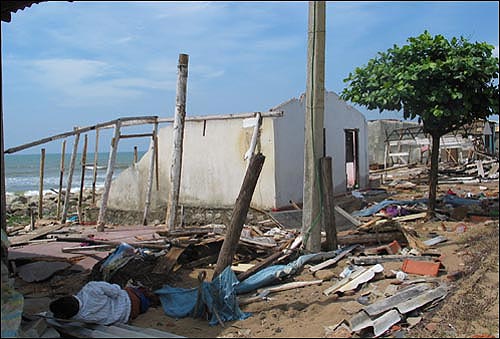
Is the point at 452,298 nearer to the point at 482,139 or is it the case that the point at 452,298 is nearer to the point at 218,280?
the point at 218,280

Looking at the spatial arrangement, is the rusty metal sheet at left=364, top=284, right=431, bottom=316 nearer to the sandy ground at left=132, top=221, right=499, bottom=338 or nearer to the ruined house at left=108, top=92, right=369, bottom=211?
the sandy ground at left=132, top=221, right=499, bottom=338

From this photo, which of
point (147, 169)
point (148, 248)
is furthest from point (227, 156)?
point (148, 248)

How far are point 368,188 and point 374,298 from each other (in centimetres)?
1259

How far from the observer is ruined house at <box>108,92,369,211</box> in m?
12.2

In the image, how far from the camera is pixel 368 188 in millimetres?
17766

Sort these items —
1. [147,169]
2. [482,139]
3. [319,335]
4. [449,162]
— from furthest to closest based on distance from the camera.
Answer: [449,162] < [482,139] < [147,169] < [319,335]

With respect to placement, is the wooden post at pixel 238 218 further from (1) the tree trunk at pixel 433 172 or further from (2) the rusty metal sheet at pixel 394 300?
(1) the tree trunk at pixel 433 172

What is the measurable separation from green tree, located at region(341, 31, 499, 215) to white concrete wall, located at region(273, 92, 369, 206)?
7.76 feet

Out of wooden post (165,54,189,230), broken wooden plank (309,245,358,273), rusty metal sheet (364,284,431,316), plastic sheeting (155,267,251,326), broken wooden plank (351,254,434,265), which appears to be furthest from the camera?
wooden post (165,54,189,230)

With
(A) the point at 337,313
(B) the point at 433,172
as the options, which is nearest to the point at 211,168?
(B) the point at 433,172

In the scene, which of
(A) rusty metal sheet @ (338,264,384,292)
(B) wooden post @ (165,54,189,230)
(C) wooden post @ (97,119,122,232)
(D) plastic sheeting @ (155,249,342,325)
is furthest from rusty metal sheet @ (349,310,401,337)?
(C) wooden post @ (97,119,122,232)

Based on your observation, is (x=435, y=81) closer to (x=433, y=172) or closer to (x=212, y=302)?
(x=433, y=172)

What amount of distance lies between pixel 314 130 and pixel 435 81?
371 cm

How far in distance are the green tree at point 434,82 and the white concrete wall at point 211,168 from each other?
307 centimetres
